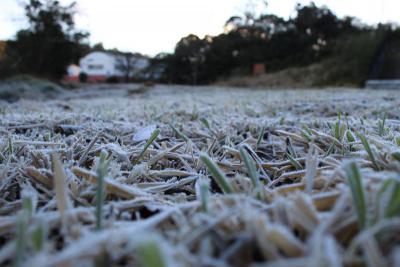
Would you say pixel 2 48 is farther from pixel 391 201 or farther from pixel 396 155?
pixel 391 201

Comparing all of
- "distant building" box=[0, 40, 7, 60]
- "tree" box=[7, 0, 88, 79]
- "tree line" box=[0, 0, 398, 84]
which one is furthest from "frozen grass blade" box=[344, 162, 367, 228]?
"tree" box=[7, 0, 88, 79]

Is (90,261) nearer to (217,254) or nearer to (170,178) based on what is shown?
(217,254)

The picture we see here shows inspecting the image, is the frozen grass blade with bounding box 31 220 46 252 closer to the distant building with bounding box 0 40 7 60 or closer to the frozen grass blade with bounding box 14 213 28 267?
the frozen grass blade with bounding box 14 213 28 267

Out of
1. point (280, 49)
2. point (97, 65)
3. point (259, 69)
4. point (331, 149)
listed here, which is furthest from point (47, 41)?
point (97, 65)

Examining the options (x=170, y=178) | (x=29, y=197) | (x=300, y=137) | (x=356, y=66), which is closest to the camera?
(x=29, y=197)

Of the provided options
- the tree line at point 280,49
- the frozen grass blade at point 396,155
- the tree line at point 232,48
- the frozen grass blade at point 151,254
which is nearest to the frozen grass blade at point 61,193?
the frozen grass blade at point 151,254

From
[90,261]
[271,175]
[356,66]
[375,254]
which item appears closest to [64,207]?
[90,261]
